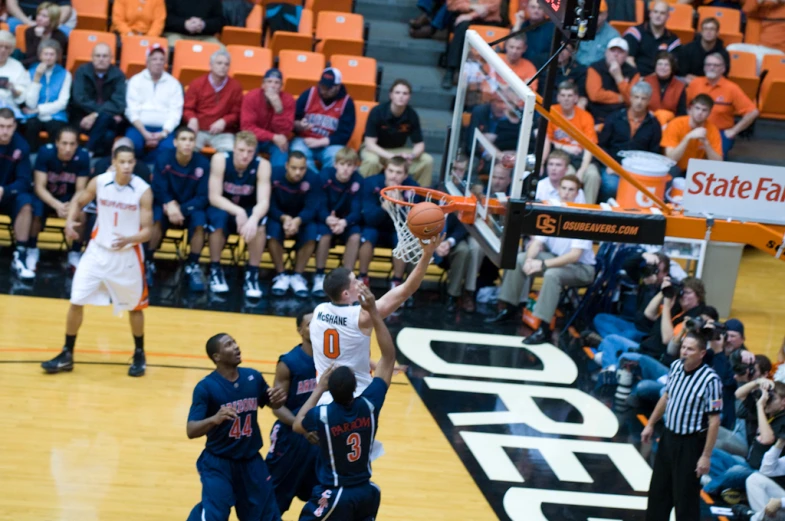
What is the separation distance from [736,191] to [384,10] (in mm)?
7920

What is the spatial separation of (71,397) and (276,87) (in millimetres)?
4302

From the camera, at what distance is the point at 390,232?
37.5 ft

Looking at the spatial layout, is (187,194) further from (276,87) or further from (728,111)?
(728,111)

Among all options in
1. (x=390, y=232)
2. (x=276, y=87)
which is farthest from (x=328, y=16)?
(x=390, y=232)

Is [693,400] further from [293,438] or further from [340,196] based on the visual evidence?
[340,196]

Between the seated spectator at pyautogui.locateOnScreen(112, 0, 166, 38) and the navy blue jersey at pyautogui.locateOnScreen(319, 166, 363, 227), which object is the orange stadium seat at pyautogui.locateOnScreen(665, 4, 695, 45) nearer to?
the navy blue jersey at pyautogui.locateOnScreen(319, 166, 363, 227)

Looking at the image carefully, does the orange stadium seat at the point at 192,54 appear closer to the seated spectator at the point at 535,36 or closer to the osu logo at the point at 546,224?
the seated spectator at the point at 535,36

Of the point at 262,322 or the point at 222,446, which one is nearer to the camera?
the point at 222,446

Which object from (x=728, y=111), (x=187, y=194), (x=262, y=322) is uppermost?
(x=728, y=111)

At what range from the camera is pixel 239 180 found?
1105 centimetres

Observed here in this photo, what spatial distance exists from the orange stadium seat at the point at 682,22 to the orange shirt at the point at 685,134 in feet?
7.50

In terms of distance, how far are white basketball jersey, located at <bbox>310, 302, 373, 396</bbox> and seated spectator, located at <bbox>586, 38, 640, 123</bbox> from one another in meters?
7.27

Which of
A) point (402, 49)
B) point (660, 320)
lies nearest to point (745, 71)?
point (402, 49)

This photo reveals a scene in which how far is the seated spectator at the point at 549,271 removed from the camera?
10609 millimetres
